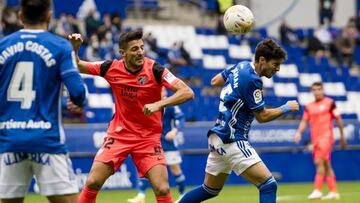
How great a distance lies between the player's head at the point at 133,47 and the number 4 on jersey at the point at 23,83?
3.29 meters

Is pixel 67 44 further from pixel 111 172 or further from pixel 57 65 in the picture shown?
pixel 111 172

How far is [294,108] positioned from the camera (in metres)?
9.78

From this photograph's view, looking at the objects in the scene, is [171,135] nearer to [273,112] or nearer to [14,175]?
[273,112]

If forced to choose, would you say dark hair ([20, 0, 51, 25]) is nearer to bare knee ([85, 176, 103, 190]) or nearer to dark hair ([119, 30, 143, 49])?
bare knee ([85, 176, 103, 190])

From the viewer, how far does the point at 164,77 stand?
32.9 ft

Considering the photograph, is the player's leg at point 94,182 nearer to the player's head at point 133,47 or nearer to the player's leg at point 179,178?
the player's head at point 133,47

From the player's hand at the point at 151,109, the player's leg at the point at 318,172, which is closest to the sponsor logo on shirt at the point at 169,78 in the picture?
the player's hand at the point at 151,109

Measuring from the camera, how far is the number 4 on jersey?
6.99 metres

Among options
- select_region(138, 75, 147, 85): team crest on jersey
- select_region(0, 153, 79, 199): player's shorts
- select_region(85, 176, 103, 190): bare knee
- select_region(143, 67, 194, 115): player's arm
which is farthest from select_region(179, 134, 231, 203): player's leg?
select_region(0, 153, 79, 199): player's shorts

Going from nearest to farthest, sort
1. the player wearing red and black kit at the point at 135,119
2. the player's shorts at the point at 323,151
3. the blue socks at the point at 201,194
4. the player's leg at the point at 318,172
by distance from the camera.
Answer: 1. the player wearing red and black kit at the point at 135,119
2. the blue socks at the point at 201,194
3. the player's leg at the point at 318,172
4. the player's shorts at the point at 323,151

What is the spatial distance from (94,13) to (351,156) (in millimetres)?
7977

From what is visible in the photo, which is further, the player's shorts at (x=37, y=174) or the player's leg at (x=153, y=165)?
the player's leg at (x=153, y=165)

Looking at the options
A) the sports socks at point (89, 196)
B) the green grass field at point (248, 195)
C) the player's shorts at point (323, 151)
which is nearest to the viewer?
the sports socks at point (89, 196)

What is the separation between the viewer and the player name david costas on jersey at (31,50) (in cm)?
700
